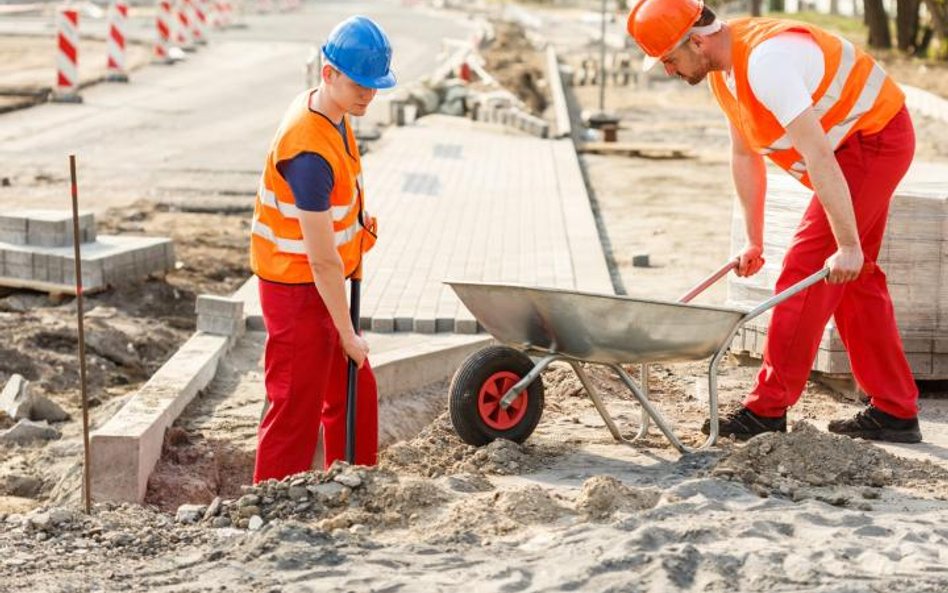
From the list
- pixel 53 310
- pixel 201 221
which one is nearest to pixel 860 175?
pixel 53 310

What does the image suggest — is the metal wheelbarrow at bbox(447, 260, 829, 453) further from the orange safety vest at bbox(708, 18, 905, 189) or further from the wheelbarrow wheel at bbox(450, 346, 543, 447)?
the orange safety vest at bbox(708, 18, 905, 189)

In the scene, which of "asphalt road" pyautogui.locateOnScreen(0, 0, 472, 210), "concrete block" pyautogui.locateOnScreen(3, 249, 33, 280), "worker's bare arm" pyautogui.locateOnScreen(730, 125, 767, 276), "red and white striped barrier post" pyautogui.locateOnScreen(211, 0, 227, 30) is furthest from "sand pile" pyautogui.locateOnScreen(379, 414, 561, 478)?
"red and white striped barrier post" pyautogui.locateOnScreen(211, 0, 227, 30)

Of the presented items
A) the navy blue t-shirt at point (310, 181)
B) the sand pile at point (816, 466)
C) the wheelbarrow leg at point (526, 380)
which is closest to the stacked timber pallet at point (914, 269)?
the sand pile at point (816, 466)

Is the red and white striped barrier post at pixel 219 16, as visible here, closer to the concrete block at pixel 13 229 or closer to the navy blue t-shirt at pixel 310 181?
the concrete block at pixel 13 229

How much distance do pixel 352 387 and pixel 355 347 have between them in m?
0.25

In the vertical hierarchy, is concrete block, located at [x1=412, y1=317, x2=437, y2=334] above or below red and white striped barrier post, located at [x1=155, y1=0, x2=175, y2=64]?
below

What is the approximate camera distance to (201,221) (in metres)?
12.3

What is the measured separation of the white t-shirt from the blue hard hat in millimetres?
1268

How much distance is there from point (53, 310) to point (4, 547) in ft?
14.2

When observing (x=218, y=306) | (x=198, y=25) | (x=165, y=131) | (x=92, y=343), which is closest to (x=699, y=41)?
(x=218, y=306)

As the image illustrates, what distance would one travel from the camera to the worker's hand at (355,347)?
5.42 m

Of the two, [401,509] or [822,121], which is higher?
[822,121]

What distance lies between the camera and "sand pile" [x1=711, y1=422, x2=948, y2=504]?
5.50 metres

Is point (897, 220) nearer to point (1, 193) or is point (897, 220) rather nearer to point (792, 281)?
point (792, 281)
